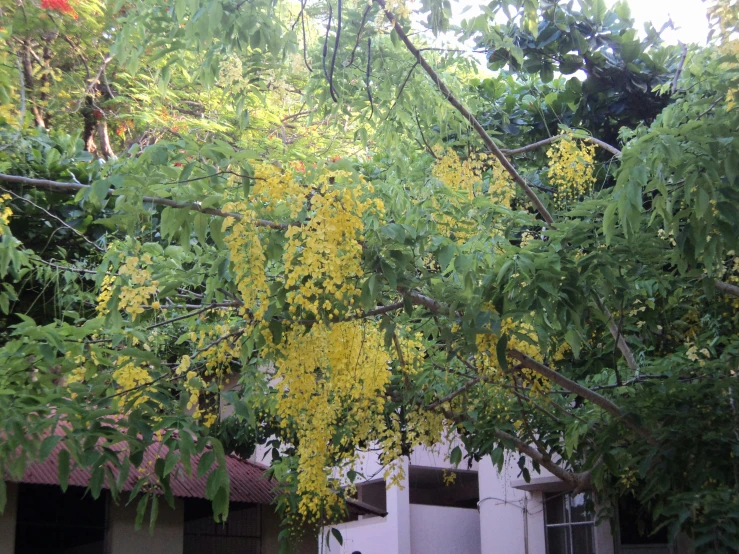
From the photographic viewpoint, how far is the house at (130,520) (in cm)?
545

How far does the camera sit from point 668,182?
3.14 meters

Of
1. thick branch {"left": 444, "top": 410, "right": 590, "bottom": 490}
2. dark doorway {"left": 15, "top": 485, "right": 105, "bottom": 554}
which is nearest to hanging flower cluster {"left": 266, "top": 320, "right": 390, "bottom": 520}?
thick branch {"left": 444, "top": 410, "right": 590, "bottom": 490}

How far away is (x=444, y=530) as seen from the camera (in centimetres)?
1095

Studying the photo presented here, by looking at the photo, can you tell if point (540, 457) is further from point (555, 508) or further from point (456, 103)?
point (555, 508)

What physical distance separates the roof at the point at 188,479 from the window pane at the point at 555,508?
3201mm

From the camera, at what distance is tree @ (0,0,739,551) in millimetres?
2805

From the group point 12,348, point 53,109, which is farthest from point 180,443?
point 53,109

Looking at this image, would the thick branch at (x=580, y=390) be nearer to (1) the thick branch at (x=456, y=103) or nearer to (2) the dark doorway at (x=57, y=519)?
(1) the thick branch at (x=456, y=103)

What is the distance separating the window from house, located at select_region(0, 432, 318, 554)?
2650mm

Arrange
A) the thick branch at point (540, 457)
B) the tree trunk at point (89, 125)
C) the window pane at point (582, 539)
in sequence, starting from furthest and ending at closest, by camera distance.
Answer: the window pane at point (582, 539) < the tree trunk at point (89, 125) < the thick branch at point (540, 457)

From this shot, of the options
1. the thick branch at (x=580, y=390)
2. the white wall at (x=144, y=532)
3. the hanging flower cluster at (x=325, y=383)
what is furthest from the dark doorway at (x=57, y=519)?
the thick branch at (x=580, y=390)

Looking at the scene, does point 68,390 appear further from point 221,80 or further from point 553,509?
point 553,509

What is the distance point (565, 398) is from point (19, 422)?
3201 millimetres

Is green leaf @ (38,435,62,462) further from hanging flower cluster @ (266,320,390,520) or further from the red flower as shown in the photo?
the red flower
